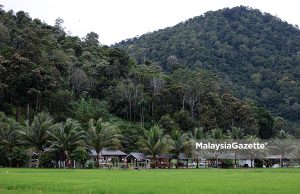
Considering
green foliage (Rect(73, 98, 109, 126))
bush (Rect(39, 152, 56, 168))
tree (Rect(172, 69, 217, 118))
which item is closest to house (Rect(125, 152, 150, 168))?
green foliage (Rect(73, 98, 109, 126))

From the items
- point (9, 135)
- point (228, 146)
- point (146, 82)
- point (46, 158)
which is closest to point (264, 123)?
point (146, 82)

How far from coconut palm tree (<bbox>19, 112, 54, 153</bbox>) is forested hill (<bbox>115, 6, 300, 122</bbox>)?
53.0 metres

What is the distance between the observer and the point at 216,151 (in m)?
61.3

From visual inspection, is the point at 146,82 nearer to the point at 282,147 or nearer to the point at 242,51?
the point at 282,147

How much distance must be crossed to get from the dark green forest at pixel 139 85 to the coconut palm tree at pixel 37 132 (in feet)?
0.36

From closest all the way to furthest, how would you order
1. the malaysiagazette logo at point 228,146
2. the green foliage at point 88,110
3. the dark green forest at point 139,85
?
the malaysiagazette logo at point 228,146 → the dark green forest at point 139,85 → the green foliage at point 88,110

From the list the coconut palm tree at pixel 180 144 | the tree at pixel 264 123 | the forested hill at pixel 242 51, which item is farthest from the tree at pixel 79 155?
the forested hill at pixel 242 51

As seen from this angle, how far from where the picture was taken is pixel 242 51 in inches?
4653

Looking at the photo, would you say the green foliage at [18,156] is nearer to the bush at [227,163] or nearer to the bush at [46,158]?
the bush at [46,158]

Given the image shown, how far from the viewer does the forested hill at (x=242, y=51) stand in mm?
102312

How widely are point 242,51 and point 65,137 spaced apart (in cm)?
7761

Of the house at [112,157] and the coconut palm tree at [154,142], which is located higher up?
the coconut palm tree at [154,142]

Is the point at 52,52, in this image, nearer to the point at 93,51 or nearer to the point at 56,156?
the point at 93,51

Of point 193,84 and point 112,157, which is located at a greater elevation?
point 193,84
